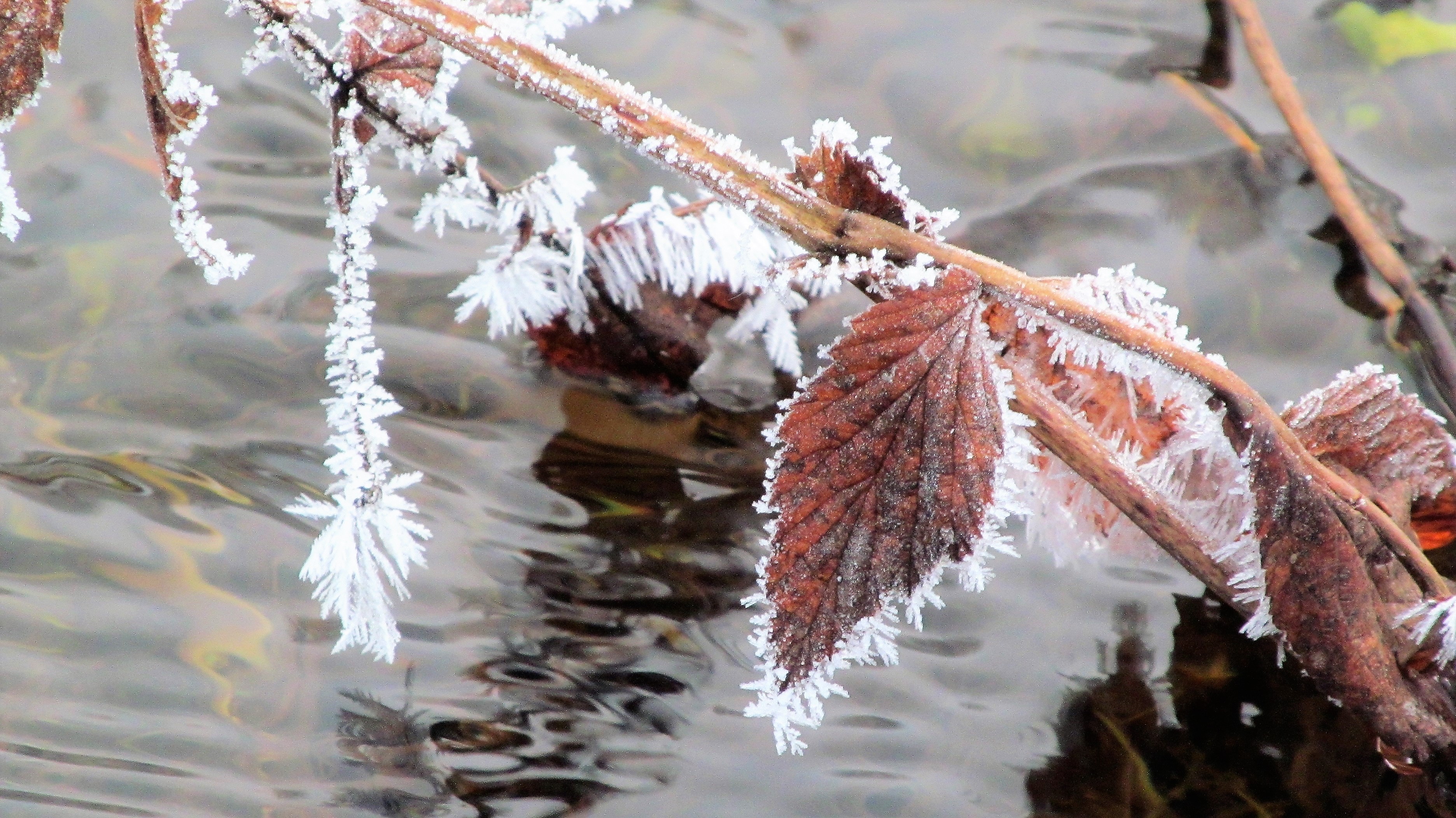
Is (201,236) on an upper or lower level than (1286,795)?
upper

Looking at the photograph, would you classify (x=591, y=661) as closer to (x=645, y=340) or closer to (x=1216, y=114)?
(x=645, y=340)


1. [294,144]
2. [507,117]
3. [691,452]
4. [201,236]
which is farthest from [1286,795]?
[294,144]

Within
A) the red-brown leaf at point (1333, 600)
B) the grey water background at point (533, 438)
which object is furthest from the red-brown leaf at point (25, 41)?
the red-brown leaf at point (1333, 600)

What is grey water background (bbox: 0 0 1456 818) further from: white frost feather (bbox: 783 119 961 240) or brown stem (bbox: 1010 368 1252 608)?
white frost feather (bbox: 783 119 961 240)

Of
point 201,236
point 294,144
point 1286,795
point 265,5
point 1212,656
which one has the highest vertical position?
point 294,144

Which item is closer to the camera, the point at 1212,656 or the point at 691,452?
the point at 1212,656

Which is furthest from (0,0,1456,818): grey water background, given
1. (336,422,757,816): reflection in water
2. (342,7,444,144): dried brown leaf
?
(342,7,444,144): dried brown leaf

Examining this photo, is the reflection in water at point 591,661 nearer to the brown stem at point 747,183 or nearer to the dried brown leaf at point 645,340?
the dried brown leaf at point 645,340

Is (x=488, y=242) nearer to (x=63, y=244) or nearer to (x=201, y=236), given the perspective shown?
(x=63, y=244)
